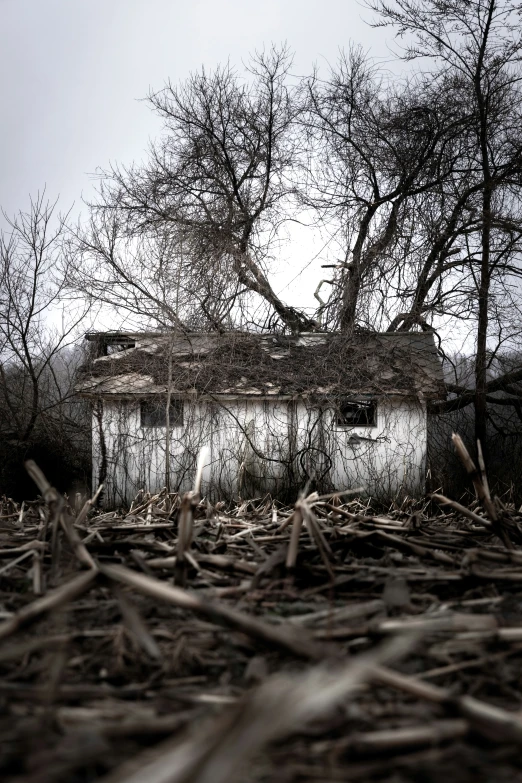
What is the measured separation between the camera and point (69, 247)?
2056cm

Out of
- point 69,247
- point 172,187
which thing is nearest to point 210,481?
point 69,247

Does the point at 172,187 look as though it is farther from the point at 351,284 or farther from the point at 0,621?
the point at 0,621

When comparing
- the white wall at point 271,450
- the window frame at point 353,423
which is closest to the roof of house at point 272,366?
the window frame at point 353,423

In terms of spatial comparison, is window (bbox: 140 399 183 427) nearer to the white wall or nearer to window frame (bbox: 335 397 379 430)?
the white wall

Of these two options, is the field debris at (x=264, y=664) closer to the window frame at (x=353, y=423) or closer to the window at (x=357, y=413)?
the window frame at (x=353, y=423)

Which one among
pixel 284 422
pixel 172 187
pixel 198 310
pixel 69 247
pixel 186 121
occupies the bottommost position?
pixel 284 422

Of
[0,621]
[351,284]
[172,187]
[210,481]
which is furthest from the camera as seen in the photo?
[172,187]

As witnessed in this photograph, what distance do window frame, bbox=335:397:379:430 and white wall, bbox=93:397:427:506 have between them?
0.07 m

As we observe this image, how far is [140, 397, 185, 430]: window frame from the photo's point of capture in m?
16.6

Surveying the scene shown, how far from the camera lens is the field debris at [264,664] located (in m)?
0.68

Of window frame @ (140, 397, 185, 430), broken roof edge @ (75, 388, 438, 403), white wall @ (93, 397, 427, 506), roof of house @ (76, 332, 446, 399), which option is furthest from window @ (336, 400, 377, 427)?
window frame @ (140, 397, 185, 430)

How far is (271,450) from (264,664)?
50.1 feet

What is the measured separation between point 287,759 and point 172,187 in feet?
73.6

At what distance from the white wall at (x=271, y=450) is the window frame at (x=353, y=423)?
66 millimetres
